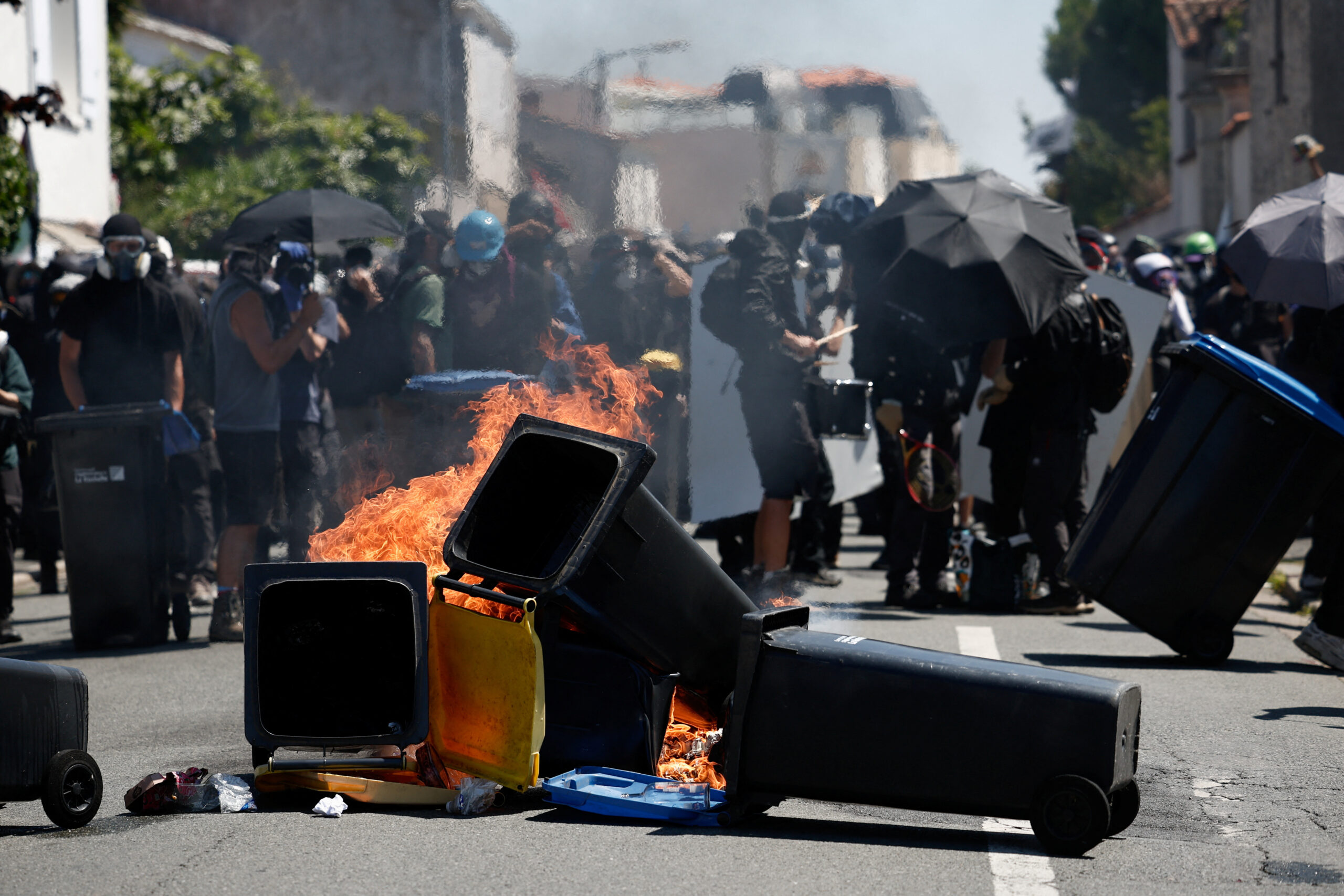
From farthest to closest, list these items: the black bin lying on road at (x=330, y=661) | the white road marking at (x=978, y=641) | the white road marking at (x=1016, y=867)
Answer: the white road marking at (x=978, y=641), the black bin lying on road at (x=330, y=661), the white road marking at (x=1016, y=867)

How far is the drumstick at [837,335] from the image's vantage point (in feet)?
31.5

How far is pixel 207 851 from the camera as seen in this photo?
4508 millimetres

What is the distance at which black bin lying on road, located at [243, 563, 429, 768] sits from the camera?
16.5 ft

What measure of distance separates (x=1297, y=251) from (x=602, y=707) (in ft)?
15.7

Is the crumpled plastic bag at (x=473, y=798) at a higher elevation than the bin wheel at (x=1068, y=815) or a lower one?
lower

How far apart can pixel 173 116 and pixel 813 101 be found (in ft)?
75.7

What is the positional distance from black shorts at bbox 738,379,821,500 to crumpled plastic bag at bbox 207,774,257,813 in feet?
15.1

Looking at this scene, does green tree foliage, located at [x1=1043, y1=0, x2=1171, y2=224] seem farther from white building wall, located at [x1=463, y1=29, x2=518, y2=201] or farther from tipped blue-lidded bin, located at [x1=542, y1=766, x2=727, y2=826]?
tipped blue-lidded bin, located at [x1=542, y1=766, x2=727, y2=826]

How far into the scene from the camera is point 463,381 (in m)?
7.54

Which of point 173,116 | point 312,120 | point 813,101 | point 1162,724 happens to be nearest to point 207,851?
point 1162,724

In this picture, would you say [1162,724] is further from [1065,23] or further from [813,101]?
[1065,23]

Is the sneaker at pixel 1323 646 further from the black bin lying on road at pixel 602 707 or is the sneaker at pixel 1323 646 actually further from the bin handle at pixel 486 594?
the bin handle at pixel 486 594

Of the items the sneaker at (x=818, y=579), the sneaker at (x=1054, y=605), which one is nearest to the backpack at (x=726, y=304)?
the sneaker at (x=818, y=579)

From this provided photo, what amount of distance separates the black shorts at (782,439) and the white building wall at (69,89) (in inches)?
598
